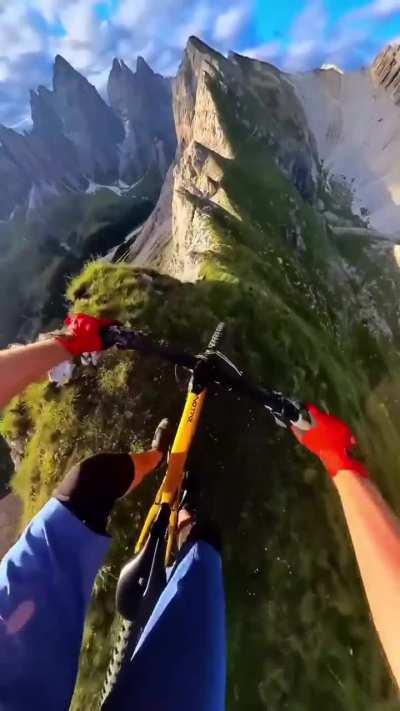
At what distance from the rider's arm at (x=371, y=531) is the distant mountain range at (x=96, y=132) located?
169 meters

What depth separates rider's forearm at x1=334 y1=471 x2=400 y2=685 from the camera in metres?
4.32

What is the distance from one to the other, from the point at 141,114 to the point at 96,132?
1756cm

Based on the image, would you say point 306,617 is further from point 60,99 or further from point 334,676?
point 60,99

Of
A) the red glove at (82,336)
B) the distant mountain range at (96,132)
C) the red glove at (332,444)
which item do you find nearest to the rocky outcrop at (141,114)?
the distant mountain range at (96,132)

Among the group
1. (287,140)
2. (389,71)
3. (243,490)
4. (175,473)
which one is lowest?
(243,490)

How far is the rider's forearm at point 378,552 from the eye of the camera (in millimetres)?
4320

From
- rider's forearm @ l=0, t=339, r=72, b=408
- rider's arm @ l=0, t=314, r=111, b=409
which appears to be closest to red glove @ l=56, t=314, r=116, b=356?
rider's arm @ l=0, t=314, r=111, b=409

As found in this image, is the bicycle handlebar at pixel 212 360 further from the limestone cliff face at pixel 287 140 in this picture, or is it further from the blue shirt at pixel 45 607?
the limestone cliff face at pixel 287 140

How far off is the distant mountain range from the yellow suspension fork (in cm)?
16556

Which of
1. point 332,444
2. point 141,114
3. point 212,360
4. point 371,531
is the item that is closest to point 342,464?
point 332,444

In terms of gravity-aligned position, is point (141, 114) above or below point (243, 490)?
above

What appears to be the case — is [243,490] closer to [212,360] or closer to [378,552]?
[212,360]

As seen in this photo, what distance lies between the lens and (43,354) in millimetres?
7195

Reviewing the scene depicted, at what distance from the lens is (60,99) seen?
608 ft
